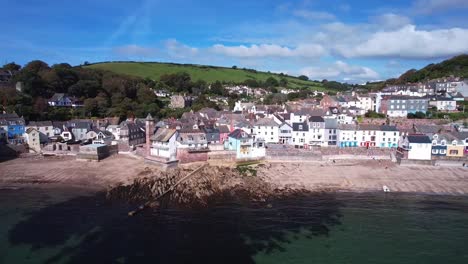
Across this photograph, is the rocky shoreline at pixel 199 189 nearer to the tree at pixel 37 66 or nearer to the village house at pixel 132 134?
the village house at pixel 132 134

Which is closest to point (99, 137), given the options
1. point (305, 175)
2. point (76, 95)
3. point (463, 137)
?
point (76, 95)

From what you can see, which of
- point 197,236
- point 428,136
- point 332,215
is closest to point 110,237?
point 197,236

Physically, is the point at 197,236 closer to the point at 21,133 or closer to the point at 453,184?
the point at 453,184

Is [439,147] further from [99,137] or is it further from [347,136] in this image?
[99,137]

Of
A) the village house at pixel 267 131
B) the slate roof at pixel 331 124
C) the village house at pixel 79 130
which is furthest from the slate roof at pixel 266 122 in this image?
the village house at pixel 79 130

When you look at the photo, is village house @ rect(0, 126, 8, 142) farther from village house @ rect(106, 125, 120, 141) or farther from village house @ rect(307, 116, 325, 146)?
village house @ rect(307, 116, 325, 146)

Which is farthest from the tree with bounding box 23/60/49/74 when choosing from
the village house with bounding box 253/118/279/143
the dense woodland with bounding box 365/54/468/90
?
the dense woodland with bounding box 365/54/468/90
